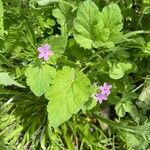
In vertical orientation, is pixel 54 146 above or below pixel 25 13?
below

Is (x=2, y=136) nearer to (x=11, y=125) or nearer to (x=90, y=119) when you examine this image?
(x=11, y=125)

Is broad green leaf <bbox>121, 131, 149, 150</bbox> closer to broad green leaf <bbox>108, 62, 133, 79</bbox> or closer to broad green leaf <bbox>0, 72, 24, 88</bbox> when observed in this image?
broad green leaf <bbox>108, 62, 133, 79</bbox>

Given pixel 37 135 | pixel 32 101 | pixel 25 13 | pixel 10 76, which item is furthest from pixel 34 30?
pixel 37 135

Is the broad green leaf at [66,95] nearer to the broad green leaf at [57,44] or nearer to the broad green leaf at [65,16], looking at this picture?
the broad green leaf at [57,44]

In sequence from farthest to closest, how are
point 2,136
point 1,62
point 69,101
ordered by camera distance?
Result: point 2,136
point 1,62
point 69,101

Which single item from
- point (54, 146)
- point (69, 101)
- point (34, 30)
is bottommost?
point (54, 146)

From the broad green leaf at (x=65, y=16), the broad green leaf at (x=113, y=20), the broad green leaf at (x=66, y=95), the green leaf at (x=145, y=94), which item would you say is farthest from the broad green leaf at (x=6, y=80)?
the green leaf at (x=145, y=94)

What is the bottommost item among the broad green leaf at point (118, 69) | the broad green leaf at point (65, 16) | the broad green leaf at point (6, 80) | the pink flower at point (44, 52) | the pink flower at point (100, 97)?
the pink flower at point (100, 97)

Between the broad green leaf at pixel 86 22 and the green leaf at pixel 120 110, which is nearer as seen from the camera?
the broad green leaf at pixel 86 22
